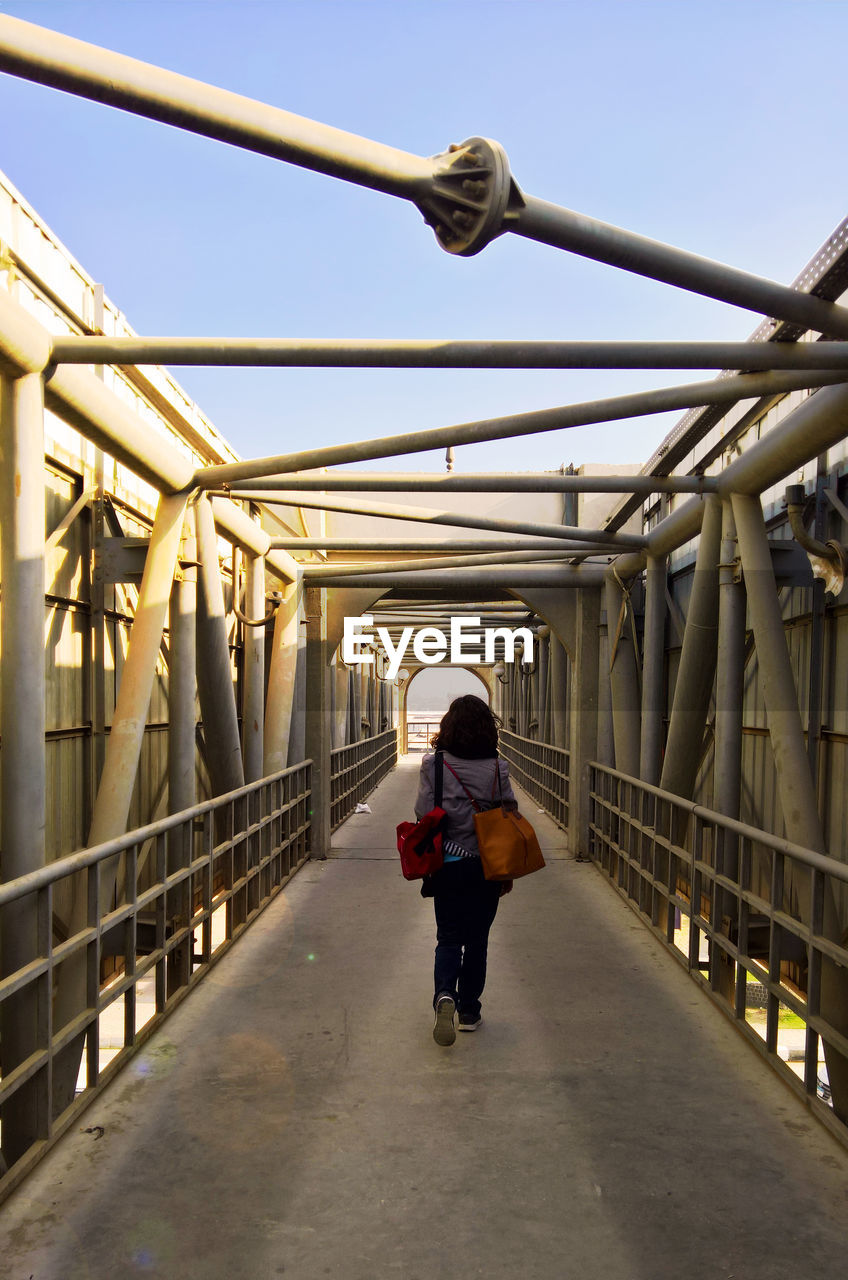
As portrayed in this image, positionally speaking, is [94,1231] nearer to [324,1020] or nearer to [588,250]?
[324,1020]

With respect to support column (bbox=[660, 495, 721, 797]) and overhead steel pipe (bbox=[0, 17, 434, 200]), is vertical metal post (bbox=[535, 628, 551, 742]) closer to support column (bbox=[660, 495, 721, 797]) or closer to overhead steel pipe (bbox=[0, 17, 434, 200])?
support column (bbox=[660, 495, 721, 797])

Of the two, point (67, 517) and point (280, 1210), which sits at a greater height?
point (67, 517)

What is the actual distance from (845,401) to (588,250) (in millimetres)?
1942

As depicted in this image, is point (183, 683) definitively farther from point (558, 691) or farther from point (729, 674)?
point (558, 691)

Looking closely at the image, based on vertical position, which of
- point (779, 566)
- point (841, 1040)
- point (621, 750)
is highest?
point (779, 566)

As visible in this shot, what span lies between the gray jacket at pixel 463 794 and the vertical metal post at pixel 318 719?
20.3 feet

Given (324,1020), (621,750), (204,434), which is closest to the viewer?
(324,1020)

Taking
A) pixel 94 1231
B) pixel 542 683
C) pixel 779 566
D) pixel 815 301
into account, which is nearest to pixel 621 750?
pixel 779 566

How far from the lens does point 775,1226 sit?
3193 millimetres

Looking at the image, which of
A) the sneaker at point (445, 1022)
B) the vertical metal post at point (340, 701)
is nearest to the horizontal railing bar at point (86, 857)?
the sneaker at point (445, 1022)

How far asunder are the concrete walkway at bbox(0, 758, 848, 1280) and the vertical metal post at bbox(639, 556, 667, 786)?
9.47 ft

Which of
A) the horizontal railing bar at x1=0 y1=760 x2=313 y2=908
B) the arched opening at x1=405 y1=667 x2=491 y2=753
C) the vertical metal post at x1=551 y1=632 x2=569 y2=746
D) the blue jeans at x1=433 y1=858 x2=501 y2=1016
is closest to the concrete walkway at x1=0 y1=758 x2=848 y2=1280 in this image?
the blue jeans at x1=433 y1=858 x2=501 y2=1016

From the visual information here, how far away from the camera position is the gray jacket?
4.95 meters
